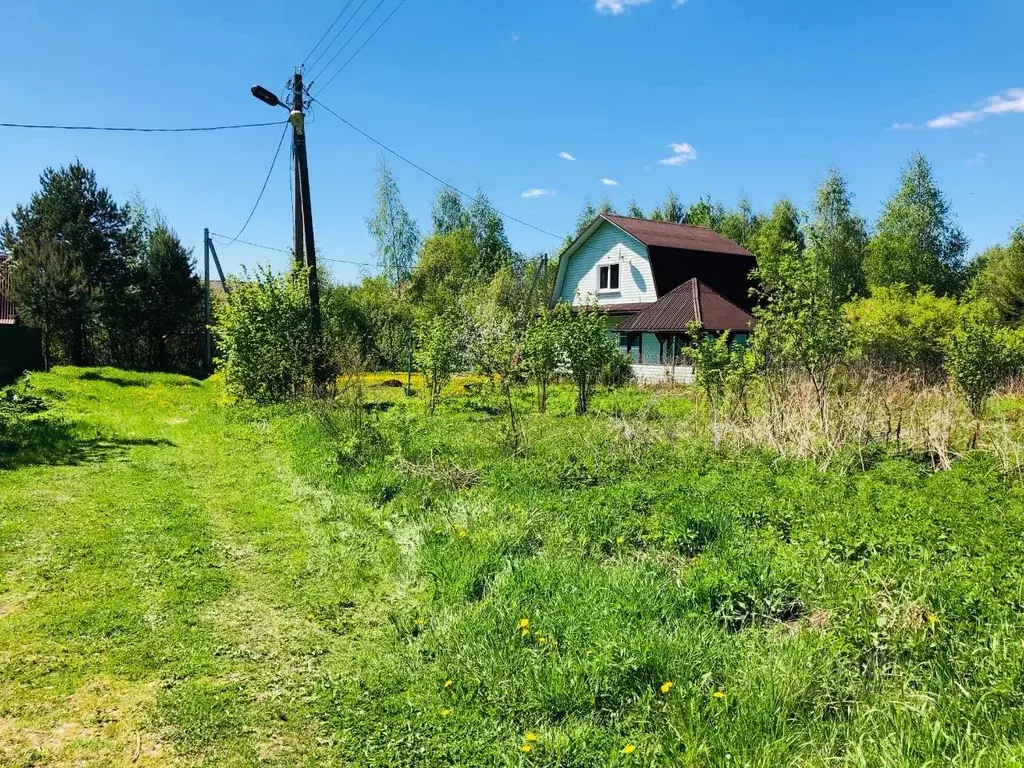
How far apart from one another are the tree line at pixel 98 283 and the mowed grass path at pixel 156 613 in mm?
16253

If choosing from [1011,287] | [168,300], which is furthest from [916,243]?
[168,300]

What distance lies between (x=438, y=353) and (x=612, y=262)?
16.7 metres

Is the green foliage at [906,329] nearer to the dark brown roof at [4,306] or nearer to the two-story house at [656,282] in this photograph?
the two-story house at [656,282]

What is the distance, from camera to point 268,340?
588 inches

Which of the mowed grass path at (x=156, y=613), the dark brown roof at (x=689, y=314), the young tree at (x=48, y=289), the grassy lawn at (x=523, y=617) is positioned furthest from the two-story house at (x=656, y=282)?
the mowed grass path at (x=156, y=613)

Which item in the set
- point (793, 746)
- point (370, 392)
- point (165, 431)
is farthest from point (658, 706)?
point (370, 392)

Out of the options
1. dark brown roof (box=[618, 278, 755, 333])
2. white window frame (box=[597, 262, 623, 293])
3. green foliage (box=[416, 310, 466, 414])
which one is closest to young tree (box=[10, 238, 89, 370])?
green foliage (box=[416, 310, 466, 414])

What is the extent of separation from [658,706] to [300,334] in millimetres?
13297

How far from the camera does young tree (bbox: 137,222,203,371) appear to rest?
26.8 metres

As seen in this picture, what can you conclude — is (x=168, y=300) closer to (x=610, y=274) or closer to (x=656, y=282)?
(x=610, y=274)

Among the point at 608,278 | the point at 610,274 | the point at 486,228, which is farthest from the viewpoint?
the point at 486,228

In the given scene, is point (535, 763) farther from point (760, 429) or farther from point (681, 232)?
point (681, 232)

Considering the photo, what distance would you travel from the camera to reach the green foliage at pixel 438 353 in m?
15.3

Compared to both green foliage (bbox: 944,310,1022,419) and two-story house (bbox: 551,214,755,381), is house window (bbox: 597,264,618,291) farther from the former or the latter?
green foliage (bbox: 944,310,1022,419)
